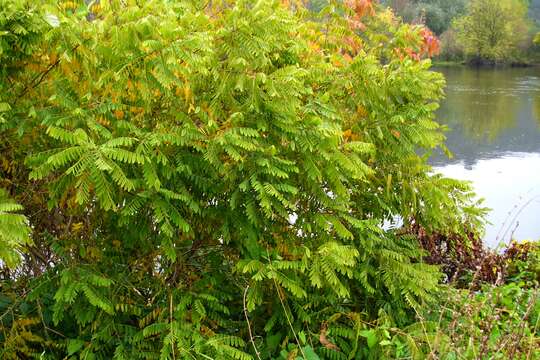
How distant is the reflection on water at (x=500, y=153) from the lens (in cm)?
654

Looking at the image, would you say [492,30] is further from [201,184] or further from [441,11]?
[201,184]

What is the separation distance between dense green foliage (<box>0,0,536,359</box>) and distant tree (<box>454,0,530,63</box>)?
3569 cm

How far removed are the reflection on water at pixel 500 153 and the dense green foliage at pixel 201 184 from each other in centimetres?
100

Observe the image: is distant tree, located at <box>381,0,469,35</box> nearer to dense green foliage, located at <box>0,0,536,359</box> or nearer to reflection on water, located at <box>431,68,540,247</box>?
reflection on water, located at <box>431,68,540,247</box>

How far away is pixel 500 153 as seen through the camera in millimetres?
9898

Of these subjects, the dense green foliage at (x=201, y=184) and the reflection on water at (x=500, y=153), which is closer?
the dense green foliage at (x=201, y=184)

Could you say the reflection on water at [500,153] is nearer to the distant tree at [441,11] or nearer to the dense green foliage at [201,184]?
the dense green foliage at [201,184]

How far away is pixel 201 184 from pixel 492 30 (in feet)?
128

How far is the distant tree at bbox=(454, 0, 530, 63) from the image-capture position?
36.2m

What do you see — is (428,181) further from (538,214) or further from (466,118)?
(466,118)

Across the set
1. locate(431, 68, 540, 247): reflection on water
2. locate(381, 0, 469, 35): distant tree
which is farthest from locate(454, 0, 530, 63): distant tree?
locate(431, 68, 540, 247): reflection on water

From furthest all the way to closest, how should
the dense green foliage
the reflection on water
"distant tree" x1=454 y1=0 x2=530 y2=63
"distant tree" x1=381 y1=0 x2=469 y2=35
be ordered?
"distant tree" x1=381 y1=0 x2=469 y2=35 → "distant tree" x1=454 y1=0 x2=530 y2=63 → the reflection on water → the dense green foliage

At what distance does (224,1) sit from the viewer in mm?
3012

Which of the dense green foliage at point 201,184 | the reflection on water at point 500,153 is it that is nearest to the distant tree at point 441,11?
the reflection on water at point 500,153
